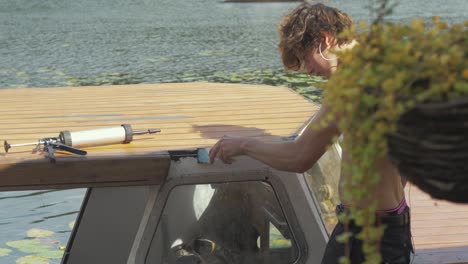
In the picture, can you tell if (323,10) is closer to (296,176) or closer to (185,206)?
(296,176)

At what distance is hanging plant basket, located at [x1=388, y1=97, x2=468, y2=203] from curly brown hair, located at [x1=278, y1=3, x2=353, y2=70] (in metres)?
1.49

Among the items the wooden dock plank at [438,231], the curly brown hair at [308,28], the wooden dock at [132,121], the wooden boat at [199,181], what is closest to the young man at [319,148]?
the curly brown hair at [308,28]

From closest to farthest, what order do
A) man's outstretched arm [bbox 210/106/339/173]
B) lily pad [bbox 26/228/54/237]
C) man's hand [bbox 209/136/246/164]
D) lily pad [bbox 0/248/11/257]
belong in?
man's outstretched arm [bbox 210/106/339/173], man's hand [bbox 209/136/246/164], lily pad [bbox 0/248/11/257], lily pad [bbox 26/228/54/237]

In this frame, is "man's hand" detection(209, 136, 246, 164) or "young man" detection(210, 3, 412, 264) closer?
"young man" detection(210, 3, 412, 264)

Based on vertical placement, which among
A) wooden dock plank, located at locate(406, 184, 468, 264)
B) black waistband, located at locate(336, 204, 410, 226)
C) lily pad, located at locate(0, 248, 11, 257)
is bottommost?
lily pad, located at locate(0, 248, 11, 257)

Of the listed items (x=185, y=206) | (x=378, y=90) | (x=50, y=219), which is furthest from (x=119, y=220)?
(x=50, y=219)

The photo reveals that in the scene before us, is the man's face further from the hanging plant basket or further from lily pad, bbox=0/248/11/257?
lily pad, bbox=0/248/11/257

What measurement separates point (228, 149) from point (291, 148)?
35 centimetres

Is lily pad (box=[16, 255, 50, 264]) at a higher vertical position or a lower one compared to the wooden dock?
lower

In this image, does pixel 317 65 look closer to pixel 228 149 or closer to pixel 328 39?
pixel 328 39

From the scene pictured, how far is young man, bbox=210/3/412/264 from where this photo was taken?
2.81m

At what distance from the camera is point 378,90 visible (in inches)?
69.1

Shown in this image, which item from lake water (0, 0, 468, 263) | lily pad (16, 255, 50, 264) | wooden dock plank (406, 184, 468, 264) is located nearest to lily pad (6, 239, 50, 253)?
lake water (0, 0, 468, 263)

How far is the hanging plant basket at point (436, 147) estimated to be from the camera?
169 cm
